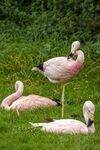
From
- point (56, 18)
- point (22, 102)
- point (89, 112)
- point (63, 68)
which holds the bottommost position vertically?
point (22, 102)

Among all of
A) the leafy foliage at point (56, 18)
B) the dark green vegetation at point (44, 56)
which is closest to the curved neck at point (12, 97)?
the dark green vegetation at point (44, 56)

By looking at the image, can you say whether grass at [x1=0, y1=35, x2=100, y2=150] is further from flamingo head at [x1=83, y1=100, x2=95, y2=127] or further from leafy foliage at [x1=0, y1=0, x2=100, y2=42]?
leafy foliage at [x1=0, y1=0, x2=100, y2=42]

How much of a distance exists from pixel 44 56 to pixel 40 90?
5.86 ft

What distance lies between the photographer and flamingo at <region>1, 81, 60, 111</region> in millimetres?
10156

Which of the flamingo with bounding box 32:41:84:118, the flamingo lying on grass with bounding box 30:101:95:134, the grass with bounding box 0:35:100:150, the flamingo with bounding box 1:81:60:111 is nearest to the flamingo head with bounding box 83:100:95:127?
the flamingo lying on grass with bounding box 30:101:95:134

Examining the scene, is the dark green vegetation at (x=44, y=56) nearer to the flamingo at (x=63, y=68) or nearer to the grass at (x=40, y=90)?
the grass at (x=40, y=90)

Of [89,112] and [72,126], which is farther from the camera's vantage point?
[89,112]

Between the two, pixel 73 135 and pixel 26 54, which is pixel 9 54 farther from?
pixel 73 135

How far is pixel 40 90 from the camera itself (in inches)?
459

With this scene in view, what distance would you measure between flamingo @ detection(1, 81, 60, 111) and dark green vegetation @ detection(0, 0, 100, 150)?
16cm

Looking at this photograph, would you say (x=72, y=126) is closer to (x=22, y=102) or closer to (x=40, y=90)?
(x=22, y=102)

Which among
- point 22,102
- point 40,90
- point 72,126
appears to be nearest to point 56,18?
point 40,90

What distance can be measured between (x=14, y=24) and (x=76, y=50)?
5.54m

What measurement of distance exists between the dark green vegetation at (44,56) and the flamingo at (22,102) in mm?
159
